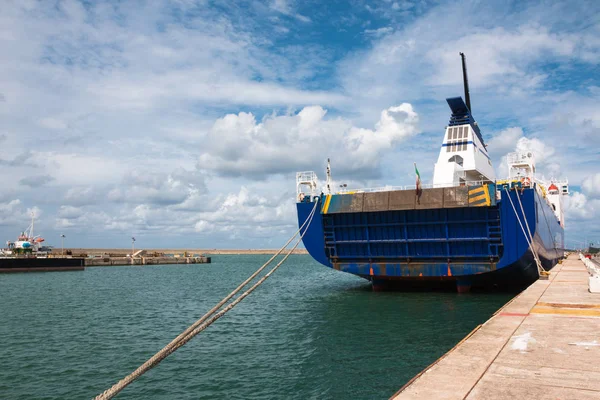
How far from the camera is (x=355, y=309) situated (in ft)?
77.0

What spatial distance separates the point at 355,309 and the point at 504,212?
9.41 m

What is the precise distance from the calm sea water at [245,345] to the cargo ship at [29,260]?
4279 centimetres

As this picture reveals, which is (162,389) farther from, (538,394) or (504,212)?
(504,212)

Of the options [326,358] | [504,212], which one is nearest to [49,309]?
[326,358]

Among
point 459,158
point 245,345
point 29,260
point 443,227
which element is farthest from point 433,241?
point 29,260

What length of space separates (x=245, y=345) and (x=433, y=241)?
43.5ft

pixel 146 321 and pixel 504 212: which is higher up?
pixel 504 212

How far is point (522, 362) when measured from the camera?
27.5 ft

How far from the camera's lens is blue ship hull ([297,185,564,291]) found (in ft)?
77.8

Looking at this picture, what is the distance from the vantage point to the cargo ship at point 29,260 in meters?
64.8

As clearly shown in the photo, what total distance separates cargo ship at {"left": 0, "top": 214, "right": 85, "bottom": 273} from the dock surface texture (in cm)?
6978

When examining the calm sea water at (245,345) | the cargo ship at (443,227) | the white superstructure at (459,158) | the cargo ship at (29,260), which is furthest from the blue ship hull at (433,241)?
the cargo ship at (29,260)

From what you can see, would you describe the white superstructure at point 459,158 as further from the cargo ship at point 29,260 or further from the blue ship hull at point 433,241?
the cargo ship at point 29,260

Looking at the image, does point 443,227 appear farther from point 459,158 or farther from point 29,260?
point 29,260
